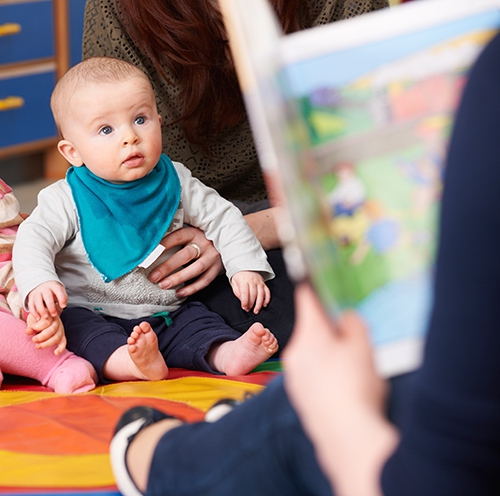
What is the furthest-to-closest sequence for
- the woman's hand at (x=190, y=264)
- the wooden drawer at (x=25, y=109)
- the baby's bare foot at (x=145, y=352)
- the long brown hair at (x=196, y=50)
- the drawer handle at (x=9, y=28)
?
the wooden drawer at (x=25, y=109), the drawer handle at (x=9, y=28), the long brown hair at (x=196, y=50), the woman's hand at (x=190, y=264), the baby's bare foot at (x=145, y=352)

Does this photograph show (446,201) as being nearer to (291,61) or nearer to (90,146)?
(291,61)

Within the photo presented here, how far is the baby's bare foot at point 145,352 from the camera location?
1.01m

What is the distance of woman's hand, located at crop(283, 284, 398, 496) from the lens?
1.43 feet

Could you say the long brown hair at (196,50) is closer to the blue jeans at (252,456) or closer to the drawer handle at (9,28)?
the blue jeans at (252,456)

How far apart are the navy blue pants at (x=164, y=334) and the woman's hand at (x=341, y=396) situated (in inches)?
26.4

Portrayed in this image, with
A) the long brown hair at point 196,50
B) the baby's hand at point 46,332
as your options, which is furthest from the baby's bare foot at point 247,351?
the long brown hair at point 196,50

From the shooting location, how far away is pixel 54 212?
1.17 metres

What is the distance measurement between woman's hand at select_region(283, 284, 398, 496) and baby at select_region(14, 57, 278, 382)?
2.09 ft

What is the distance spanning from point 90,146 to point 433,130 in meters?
0.77

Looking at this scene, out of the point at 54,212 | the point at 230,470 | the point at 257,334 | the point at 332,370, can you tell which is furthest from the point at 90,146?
the point at 332,370

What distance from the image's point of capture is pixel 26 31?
282 centimetres

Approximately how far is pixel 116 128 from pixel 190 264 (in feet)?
0.88

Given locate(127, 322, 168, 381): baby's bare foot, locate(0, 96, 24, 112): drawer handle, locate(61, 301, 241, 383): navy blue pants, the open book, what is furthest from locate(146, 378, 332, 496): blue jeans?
locate(0, 96, 24, 112): drawer handle

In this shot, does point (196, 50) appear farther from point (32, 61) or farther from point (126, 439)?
point (32, 61)
